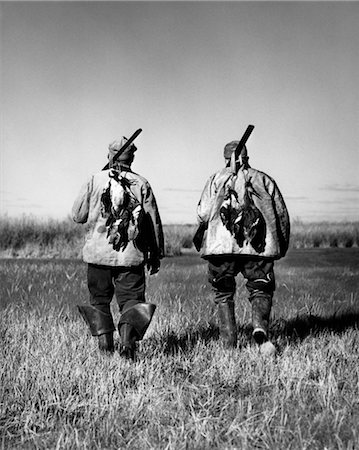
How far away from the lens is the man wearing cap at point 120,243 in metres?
4.84

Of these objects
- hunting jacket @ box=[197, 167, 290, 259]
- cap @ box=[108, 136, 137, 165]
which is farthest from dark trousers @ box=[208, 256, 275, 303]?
cap @ box=[108, 136, 137, 165]

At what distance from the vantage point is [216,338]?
228 inches

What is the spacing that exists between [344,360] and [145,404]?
1846 mm

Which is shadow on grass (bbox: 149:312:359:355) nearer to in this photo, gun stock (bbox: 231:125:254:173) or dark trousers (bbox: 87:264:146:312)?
dark trousers (bbox: 87:264:146:312)

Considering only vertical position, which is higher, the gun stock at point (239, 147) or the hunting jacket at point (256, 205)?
the gun stock at point (239, 147)

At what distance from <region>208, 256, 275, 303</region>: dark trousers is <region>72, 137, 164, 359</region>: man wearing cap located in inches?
21.6

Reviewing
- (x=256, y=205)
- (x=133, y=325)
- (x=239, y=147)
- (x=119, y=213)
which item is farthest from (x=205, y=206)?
(x=133, y=325)

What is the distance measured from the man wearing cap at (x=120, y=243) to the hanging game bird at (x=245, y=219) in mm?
624

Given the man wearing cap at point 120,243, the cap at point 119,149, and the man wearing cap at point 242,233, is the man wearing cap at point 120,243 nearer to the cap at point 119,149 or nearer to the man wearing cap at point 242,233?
the cap at point 119,149

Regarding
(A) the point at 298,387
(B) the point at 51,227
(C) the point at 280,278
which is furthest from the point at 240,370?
(B) the point at 51,227

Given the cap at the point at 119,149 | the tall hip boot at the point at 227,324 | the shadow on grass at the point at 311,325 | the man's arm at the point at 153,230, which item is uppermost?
the cap at the point at 119,149

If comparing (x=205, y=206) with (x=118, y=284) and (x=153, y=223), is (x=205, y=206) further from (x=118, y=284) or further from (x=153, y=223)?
(x=118, y=284)

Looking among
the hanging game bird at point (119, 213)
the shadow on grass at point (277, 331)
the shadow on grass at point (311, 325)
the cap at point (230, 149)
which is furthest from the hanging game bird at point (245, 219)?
the shadow on grass at point (311, 325)

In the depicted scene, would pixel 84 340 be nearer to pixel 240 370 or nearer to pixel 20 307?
pixel 240 370
